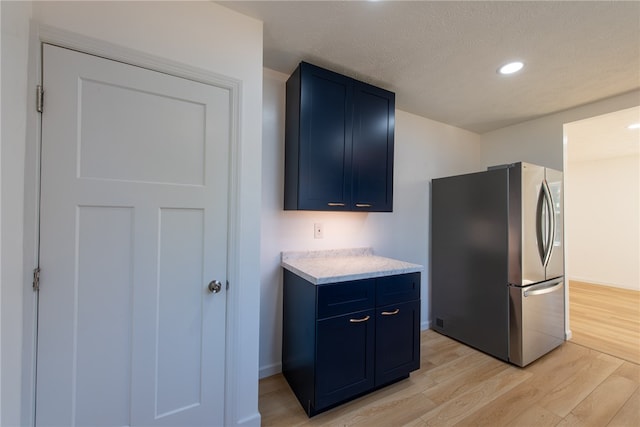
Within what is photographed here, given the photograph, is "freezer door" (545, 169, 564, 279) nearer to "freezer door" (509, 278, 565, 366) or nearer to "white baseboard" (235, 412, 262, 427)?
"freezer door" (509, 278, 565, 366)

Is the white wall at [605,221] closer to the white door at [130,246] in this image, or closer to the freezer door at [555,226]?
the freezer door at [555,226]

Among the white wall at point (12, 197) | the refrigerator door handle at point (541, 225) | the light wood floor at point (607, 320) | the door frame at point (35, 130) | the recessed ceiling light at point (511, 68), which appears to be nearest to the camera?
the white wall at point (12, 197)

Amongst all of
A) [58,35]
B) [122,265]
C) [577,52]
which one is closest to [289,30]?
[58,35]

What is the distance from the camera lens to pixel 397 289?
1939 mm

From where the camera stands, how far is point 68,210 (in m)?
1.17

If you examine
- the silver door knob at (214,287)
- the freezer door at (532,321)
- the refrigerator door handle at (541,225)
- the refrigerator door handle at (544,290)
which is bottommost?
the freezer door at (532,321)

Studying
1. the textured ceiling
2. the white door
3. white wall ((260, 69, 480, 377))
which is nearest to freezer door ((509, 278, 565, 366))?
white wall ((260, 69, 480, 377))

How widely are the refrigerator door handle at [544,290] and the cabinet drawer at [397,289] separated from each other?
1.09 meters

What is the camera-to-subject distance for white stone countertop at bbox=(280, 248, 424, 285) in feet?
5.63

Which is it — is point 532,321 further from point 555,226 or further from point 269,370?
point 269,370

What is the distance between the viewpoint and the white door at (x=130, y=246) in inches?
45.4

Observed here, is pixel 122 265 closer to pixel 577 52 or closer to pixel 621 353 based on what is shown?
pixel 577 52

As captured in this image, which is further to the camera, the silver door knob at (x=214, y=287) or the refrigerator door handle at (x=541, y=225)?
the refrigerator door handle at (x=541, y=225)

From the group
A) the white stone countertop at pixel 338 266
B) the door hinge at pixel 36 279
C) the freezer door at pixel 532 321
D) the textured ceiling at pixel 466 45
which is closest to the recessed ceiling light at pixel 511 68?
the textured ceiling at pixel 466 45
